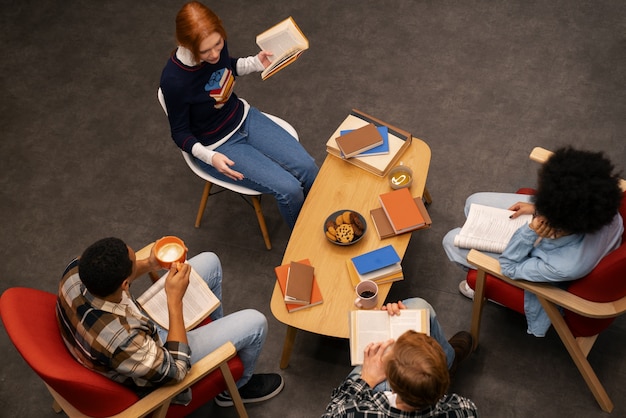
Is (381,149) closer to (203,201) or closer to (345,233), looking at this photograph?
(345,233)

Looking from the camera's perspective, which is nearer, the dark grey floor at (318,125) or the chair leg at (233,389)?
the chair leg at (233,389)

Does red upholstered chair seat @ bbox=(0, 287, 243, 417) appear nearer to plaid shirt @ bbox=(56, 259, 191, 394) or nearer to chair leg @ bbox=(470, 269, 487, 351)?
plaid shirt @ bbox=(56, 259, 191, 394)

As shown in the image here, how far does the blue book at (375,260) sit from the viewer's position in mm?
2838

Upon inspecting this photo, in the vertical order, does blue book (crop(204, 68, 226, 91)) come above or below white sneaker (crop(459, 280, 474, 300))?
above

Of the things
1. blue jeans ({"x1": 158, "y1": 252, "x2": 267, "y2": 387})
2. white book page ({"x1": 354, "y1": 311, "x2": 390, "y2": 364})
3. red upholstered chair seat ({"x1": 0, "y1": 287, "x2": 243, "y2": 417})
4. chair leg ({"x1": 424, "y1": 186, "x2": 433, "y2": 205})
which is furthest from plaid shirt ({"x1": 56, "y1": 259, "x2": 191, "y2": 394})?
chair leg ({"x1": 424, "y1": 186, "x2": 433, "y2": 205})

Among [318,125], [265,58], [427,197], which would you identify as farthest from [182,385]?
[318,125]

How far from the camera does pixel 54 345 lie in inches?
87.7

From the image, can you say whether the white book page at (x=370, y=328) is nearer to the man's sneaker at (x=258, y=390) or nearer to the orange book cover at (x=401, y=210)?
the orange book cover at (x=401, y=210)

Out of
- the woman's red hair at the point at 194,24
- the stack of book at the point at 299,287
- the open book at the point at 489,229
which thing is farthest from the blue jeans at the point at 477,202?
the woman's red hair at the point at 194,24

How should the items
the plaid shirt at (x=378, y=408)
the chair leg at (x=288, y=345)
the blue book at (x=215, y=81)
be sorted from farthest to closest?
the blue book at (x=215, y=81) < the chair leg at (x=288, y=345) < the plaid shirt at (x=378, y=408)

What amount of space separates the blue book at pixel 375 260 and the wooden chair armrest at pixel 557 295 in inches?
13.4

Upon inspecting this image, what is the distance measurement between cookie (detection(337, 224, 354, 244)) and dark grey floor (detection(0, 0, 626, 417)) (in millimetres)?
593

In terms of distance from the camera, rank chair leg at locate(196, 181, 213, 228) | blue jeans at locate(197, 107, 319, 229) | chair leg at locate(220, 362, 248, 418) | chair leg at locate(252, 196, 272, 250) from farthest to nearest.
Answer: chair leg at locate(196, 181, 213, 228) → chair leg at locate(252, 196, 272, 250) → blue jeans at locate(197, 107, 319, 229) → chair leg at locate(220, 362, 248, 418)

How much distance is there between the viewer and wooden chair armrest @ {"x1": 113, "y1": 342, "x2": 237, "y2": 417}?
232cm
